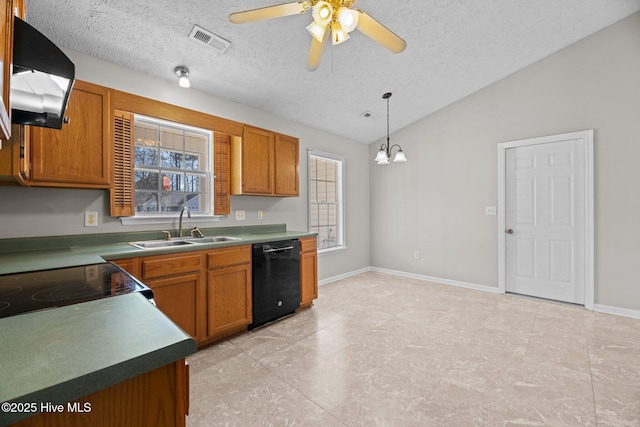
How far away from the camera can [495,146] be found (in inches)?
164

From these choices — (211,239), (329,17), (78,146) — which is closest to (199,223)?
(211,239)

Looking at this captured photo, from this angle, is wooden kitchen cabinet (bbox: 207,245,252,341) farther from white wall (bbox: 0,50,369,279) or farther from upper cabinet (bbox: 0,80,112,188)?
upper cabinet (bbox: 0,80,112,188)

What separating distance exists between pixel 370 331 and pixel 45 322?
104 inches

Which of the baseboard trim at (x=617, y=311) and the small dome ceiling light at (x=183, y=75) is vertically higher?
the small dome ceiling light at (x=183, y=75)

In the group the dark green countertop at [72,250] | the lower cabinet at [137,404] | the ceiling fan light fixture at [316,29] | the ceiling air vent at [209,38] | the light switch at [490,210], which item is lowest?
the lower cabinet at [137,404]

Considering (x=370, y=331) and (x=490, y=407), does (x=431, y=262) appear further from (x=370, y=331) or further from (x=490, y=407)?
(x=490, y=407)

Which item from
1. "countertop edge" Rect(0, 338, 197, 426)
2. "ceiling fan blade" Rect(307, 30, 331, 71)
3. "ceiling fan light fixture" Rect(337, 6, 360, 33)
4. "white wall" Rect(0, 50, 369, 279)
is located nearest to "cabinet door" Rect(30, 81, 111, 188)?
"white wall" Rect(0, 50, 369, 279)

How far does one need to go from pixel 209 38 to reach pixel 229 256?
195 cm

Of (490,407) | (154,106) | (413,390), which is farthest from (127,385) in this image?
(154,106)

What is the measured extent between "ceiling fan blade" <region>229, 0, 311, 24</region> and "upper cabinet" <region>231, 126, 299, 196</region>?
157 cm

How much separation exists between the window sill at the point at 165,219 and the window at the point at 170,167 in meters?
0.10

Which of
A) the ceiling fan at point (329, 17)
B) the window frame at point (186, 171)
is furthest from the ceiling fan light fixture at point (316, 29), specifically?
the window frame at point (186, 171)

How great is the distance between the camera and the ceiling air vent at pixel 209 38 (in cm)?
237

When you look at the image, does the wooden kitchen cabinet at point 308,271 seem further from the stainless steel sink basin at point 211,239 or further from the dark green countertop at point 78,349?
the dark green countertop at point 78,349
